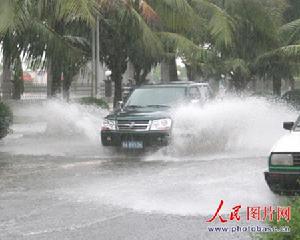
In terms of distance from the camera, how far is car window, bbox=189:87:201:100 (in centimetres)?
1634

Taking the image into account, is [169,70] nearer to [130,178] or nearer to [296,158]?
[130,178]

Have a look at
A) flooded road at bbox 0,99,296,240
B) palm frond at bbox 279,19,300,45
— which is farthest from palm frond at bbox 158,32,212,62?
palm frond at bbox 279,19,300,45

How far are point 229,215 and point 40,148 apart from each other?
975 cm

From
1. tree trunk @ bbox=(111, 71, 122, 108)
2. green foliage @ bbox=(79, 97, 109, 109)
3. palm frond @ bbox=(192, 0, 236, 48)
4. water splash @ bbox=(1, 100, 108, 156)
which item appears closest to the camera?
water splash @ bbox=(1, 100, 108, 156)

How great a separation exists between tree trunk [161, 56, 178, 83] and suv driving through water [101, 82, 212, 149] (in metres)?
8.73

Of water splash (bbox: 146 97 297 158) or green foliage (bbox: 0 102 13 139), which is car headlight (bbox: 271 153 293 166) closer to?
water splash (bbox: 146 97 297 158)

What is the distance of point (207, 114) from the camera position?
1577 centimetres

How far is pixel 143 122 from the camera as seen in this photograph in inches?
571

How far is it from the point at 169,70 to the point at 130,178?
714 inches

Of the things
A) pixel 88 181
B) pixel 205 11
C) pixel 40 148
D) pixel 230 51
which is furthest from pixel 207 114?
pixel 230 51

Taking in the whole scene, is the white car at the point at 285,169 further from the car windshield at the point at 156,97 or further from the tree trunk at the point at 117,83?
the tree trunk at the point at 117,83

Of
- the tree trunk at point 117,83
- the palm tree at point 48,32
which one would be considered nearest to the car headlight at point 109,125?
the palm tree at point 48,32

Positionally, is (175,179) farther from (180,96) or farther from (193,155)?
(180,96)

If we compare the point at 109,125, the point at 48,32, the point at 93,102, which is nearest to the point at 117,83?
the point at 93,102
